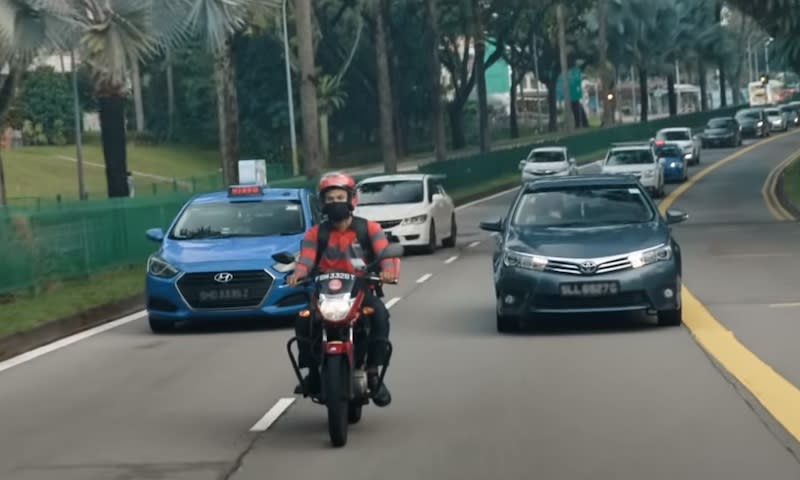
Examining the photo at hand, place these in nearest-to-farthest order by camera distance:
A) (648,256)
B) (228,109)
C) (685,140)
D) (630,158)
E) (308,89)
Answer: (648,256)
(228,109)
(308,89)
(630,158)
(685,140)

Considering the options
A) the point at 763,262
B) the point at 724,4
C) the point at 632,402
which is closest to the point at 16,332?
the point at 632,402

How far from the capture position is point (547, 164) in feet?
196

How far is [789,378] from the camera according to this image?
1331 cm

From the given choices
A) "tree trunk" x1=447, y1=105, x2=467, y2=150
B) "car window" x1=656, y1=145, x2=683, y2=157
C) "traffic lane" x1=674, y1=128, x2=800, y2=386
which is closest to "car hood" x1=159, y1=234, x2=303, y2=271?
"traffic lane" x1=674, y1=128, x2=800, y2=386

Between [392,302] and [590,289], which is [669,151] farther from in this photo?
[590,289]

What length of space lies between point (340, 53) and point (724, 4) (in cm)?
5344

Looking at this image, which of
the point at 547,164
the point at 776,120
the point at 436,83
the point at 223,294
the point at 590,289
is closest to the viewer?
the point at 590,289

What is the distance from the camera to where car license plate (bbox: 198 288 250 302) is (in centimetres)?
1894

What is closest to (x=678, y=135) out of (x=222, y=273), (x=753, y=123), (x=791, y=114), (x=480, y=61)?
(x=480, y=61)

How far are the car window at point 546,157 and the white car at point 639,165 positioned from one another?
7.11 metres

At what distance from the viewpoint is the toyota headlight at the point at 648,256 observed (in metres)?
17.0

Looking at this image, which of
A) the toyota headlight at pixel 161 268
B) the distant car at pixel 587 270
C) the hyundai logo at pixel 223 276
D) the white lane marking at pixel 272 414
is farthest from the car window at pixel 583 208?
the white lane marking at pixel 272 414

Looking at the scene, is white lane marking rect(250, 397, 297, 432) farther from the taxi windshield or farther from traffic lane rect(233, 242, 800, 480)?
the taxi windshield

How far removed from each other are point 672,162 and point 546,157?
4450mm
